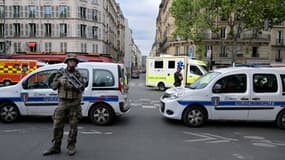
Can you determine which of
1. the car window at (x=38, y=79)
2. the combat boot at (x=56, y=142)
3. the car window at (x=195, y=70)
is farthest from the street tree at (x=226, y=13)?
the combat boot at (x=56, y=142)

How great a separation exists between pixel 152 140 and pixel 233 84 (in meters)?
3.19

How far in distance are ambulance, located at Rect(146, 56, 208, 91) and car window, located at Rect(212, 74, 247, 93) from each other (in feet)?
37.0

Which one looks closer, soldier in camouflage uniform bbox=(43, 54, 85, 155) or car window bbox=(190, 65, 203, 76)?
soldier in camouflage uniform bbox=(43, 54, 85, 155)

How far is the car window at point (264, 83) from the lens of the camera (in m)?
8.16

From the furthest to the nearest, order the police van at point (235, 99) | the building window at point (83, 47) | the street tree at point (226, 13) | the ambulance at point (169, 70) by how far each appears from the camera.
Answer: the building window at point (83, 47), the street tree at point (226, 13), the ambulance at point (169, 70), the police van at point (235, 99)

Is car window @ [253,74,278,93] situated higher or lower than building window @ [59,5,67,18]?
lower

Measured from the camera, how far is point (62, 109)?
17.5 ft

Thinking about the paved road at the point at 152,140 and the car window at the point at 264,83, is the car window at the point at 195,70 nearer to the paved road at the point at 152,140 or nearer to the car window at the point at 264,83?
the paved road at the point at 152,140

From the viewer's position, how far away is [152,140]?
6637 millimetres

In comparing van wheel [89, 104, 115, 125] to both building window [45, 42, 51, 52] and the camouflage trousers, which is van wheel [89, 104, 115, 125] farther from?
building window [45, 42, 51, 52]

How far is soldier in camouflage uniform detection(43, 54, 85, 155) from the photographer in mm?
5309

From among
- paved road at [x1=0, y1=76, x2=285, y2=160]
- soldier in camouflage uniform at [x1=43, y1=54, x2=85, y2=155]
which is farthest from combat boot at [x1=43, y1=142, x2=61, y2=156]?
paved road at [x1=0, y1=76, x2=285, y2=160]

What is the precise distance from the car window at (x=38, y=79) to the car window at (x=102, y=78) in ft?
3.97

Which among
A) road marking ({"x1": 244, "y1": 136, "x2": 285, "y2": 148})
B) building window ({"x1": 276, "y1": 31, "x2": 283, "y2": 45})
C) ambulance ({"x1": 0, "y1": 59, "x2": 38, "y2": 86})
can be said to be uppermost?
building window ({"x1": 276, "y1": 31, "x2": 283, "y2": 45})
